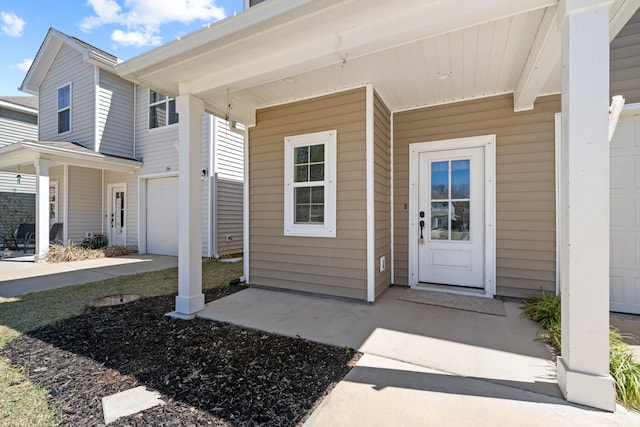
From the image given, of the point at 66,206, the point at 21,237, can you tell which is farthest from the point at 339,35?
the point at 21,237

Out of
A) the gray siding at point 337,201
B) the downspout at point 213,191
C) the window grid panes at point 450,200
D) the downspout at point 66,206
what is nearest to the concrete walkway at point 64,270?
the downspout at point 213,191

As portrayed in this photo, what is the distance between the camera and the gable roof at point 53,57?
775 centimetres

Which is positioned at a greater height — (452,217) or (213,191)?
(213,191)

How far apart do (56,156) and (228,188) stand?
392 centimetres

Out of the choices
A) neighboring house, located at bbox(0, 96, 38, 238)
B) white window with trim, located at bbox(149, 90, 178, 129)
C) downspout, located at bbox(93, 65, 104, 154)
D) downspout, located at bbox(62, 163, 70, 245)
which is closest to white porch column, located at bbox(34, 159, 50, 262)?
downspout, located at bbox(93, 65, 104, 154)

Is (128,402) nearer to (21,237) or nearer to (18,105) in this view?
(21,237)

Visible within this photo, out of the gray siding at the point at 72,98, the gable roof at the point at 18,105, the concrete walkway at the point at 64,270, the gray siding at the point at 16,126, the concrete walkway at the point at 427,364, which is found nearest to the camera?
the concrete walkway at the point at 427,364

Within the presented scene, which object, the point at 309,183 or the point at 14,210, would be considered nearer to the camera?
the point at 309,183

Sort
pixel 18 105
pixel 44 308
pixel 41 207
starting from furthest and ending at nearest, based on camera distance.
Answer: pixel 18 105 → pixel 41 207 → pixel 44 308

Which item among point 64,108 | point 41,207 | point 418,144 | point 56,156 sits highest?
point 64,108

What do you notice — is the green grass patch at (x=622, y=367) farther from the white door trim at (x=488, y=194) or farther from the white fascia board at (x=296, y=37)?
the white fascia board at (x=296, y=37)

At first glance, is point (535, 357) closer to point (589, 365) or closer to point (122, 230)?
point (589, 365)

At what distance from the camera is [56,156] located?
6758 millimetres

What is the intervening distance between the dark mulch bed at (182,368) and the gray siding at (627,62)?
13.7ft
